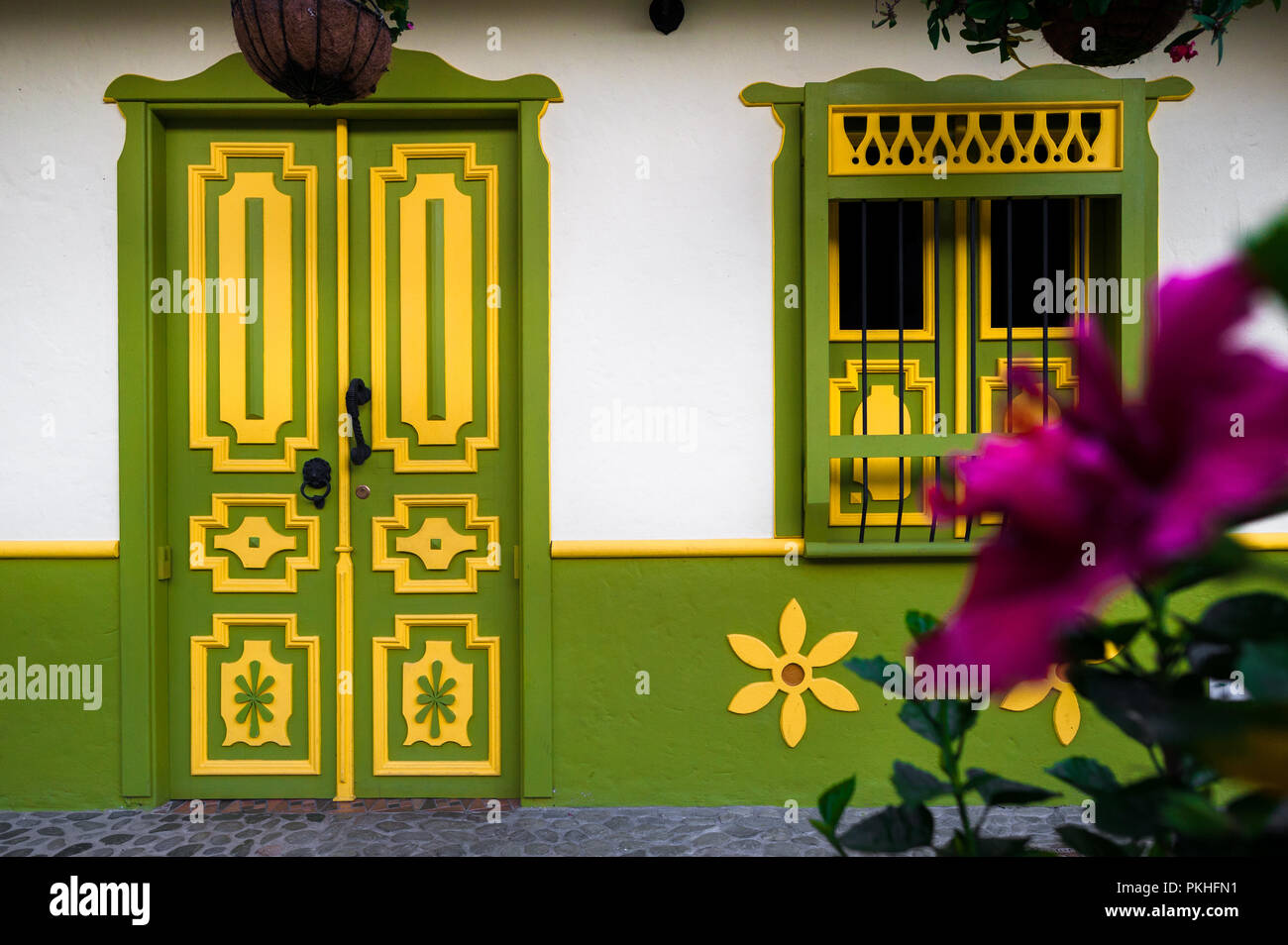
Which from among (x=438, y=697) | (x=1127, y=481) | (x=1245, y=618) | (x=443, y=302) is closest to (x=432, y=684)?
(x=438, y=697)

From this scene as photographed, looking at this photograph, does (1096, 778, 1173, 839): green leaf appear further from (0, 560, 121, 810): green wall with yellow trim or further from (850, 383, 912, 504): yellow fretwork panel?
(0, 560, 121, 810): green wall with yellow trim

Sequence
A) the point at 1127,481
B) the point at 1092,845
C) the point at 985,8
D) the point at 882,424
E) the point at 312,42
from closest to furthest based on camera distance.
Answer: the point at 1127,481
the point at 1092,845
the point at 985,8
the point at 312,42
the point at 882,424

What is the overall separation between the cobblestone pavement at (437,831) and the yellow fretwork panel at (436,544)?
0.99m

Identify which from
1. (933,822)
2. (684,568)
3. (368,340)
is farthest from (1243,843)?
(368,340)

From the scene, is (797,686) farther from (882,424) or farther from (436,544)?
(436,544)

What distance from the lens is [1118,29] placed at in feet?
7.94

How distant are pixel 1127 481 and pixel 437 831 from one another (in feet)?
11.0

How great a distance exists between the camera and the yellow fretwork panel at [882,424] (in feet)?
11.5

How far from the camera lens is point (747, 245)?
3463 millimetres

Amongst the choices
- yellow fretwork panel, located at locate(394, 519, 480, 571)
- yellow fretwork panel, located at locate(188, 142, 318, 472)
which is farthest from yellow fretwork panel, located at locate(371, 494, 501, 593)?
yellow fretwork panel, located at locate(188, 142, 318, 472)

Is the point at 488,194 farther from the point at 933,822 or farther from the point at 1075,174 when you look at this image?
the point at 933,822

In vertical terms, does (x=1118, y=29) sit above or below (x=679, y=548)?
above

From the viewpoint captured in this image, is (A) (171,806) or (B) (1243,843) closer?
(B) (1243,843)

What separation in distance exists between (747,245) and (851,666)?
294cm
